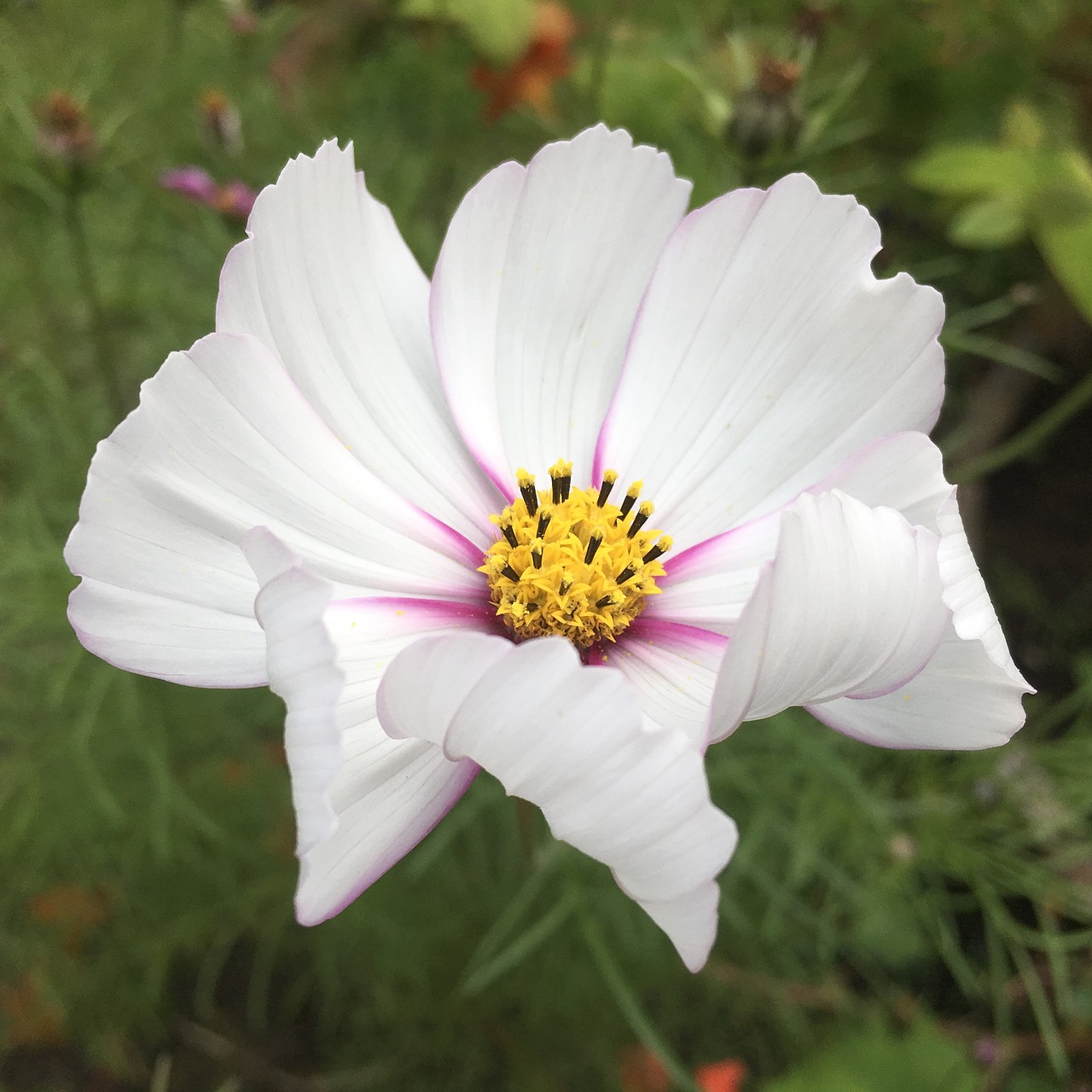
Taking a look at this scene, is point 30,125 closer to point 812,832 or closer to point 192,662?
point 192,662

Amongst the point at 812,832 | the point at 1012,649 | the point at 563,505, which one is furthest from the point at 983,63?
the point at 563,505

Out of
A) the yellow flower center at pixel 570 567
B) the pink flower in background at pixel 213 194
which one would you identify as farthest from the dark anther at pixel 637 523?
the pink flower in background at pixel 213 194

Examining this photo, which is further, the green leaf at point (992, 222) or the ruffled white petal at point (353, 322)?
the green leaf at point (992, 222)

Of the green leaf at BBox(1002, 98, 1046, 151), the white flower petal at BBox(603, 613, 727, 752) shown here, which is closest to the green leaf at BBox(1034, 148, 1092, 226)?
the green leaf at BBox(1002, 98, 1046, 151)

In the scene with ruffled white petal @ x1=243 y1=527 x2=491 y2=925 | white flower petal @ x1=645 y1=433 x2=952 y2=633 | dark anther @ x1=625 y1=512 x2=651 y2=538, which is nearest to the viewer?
ruffled white petal @ x1=243 y1=527 x2=491 y2=925

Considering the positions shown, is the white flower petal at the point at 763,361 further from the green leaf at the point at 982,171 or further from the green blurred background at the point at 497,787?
the green leaf at the point at 982,171

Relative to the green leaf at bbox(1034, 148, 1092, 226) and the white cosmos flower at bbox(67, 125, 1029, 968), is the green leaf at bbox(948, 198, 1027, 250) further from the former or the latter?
the white cosmos flower at bbox(67, 125, 1029, 968)

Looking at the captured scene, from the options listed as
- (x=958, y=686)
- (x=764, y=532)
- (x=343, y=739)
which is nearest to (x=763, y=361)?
(x=764, y=532)
